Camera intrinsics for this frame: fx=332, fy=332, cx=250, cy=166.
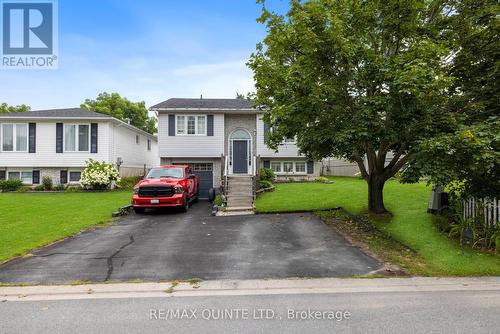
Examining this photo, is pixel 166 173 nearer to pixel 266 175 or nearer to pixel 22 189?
pixel 266 175

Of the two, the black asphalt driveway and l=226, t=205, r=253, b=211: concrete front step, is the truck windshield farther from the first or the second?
Result: the black asphalt driveway

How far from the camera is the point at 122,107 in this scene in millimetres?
43812

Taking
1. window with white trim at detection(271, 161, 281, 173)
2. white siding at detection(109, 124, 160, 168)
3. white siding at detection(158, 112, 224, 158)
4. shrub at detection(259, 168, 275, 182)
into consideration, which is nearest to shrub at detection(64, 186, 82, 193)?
white siding at detection(109, 124, 160, 168)

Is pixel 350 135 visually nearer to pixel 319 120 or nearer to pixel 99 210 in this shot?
pixel 319 120

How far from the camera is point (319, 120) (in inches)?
360

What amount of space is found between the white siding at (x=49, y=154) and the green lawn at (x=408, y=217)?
12.2 m

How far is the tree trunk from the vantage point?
435 inches

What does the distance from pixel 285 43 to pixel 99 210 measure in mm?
10261

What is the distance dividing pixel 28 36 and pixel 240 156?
13.0m

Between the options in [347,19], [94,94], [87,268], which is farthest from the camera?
[94,94]

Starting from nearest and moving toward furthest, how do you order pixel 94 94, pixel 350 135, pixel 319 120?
pixel 350 135 → pixel 319 120 → pixel 94 94

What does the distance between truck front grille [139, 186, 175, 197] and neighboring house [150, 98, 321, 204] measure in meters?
7.78

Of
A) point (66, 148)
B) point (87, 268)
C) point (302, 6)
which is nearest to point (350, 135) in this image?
point (302, 6)

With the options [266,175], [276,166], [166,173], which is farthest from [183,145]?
[166,173]
